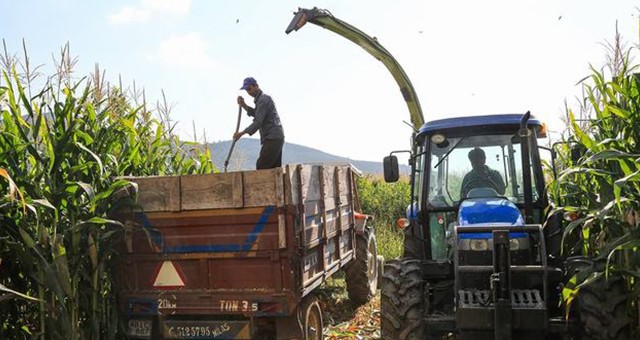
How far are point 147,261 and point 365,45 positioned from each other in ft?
20.2

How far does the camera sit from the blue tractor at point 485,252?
3572 millimetres

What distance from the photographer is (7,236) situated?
12.2 ft

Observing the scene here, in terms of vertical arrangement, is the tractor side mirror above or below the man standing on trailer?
below

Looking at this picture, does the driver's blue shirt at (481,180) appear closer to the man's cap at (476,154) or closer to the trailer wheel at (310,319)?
the man's cap at (476,154)

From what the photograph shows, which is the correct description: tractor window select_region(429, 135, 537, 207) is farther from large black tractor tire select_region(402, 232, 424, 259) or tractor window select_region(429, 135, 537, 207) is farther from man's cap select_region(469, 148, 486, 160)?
large black tractor tire select_region(402, 232, 424, 259)

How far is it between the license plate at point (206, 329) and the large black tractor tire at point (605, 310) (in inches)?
99.7

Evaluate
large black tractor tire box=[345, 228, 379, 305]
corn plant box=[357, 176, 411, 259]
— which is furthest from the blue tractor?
corn plant box=[357, 176, 411, 259]

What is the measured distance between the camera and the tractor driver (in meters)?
4.75

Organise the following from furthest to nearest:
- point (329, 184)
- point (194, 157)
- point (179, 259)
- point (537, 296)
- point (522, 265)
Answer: point (194, 157), point (329, 184), point (179, 259), point (522, 265), point (537, 296)

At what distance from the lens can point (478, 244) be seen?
158 inches

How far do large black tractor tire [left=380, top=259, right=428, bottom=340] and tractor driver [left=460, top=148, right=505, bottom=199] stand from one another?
1017 millimetres

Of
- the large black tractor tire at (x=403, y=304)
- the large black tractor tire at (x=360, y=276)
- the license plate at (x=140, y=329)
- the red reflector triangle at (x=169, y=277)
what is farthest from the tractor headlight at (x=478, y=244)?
the large black tractor tire at (x=360, y=276)

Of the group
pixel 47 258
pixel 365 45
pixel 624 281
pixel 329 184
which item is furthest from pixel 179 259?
pixel 365 45

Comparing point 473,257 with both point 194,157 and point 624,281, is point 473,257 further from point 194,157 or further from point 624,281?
point 194,157
